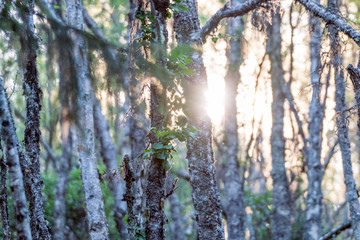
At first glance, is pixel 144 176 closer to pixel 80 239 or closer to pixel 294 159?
pixel 294 159

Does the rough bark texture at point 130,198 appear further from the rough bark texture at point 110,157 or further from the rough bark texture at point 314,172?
the rough bark texture at point 314,172

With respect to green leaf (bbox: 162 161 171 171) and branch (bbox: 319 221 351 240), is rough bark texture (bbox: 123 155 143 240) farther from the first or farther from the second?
branch (bbox: 319 221 351 240)

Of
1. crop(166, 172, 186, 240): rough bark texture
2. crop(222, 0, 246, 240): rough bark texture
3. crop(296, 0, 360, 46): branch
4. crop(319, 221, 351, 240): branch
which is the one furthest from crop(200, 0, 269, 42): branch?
crop(319, 221, 351, 240): branch

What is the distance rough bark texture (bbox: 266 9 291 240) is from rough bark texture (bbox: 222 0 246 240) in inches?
32.9

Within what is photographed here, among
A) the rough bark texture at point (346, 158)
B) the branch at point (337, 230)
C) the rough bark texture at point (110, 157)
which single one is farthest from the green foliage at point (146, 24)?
the branch at point (337, 230)

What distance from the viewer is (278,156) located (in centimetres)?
1012

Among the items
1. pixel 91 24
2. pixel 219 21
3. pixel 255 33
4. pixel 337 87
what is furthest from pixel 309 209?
pixel 91 24

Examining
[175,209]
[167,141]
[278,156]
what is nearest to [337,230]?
[278,156]

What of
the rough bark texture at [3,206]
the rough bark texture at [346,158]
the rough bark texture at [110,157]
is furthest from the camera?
the rough bark texture at [110,157]

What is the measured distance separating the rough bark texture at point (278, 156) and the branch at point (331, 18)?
335cm

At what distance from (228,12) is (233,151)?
15.4 ft

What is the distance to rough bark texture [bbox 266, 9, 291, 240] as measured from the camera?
9797 mm

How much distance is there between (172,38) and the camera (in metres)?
5.88

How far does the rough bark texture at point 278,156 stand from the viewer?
980 centimetres
